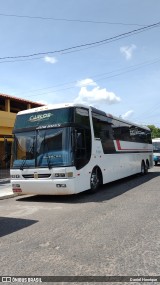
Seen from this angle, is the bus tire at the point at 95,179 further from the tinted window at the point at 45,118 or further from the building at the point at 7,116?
the building at the point at 7,116

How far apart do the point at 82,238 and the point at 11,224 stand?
219 cm

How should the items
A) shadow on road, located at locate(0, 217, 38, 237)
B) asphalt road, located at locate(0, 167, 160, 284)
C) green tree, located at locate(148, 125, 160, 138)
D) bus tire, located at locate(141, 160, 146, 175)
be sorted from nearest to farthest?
1. asphalt road, located at locate(0, 167, 160, 284)
2. shadow on road, located at locate(0, 217, 38, 237)
3. bus tire, located at locate(141, 160, 146, 175)
4. green tree, located at locate(148, 125, 160, 138)

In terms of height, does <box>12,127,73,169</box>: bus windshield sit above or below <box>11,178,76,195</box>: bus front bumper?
above

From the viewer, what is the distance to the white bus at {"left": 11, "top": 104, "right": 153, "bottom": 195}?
1055 cm

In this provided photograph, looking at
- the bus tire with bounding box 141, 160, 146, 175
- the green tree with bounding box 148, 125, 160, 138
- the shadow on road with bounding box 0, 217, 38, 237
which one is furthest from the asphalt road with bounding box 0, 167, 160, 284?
the green tree with bounding box 148, 125, 160, 138

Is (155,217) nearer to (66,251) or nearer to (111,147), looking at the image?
(66,251)

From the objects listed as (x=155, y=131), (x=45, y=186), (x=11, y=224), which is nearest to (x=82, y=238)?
(x=11, y=224)

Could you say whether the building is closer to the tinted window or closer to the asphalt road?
the tinted window

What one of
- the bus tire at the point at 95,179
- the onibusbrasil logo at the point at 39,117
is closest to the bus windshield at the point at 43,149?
the onibusbrasil logo at the point at 39,117

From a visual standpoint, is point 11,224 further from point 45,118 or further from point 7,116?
point 7,116

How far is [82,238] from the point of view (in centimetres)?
620

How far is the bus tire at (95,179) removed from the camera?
39.5 feet

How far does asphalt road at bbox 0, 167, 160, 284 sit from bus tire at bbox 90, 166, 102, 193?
150 centimetres

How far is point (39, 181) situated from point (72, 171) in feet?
3.84
